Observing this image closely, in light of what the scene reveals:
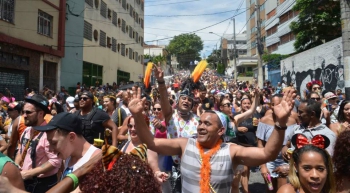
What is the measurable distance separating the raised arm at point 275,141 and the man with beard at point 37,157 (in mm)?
2146

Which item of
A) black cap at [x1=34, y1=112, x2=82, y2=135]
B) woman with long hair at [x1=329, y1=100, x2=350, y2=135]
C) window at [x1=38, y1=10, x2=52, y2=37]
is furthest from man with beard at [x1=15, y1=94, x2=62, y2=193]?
window at [x1=38, y1=10, x2=52, y2=37]

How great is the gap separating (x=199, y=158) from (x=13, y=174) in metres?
1.66

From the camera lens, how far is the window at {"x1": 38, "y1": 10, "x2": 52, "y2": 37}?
19353 millimetres

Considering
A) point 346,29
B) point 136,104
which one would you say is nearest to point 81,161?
point 136,104

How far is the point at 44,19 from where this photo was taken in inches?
781

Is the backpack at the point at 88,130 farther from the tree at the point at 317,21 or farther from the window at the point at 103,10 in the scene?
the window at the point at 103,10

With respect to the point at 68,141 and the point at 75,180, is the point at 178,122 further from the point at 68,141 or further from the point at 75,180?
the point at 75,180

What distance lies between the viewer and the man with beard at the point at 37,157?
350 centimetres

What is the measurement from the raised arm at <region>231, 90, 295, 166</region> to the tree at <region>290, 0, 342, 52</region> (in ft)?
70.7

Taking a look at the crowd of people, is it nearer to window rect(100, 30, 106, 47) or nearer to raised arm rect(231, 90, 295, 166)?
raised arm rect(231, 90, 295, 166)

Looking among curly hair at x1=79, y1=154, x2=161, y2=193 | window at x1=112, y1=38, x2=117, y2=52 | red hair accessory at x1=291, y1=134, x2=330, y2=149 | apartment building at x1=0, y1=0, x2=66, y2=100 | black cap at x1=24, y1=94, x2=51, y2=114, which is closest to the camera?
curly hair at x1=79, y1=154, x2=161, y2=193

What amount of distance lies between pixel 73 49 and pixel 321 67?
1720 cm

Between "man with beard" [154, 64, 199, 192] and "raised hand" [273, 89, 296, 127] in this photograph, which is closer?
"raised hand" [273, 89, 296, 127]

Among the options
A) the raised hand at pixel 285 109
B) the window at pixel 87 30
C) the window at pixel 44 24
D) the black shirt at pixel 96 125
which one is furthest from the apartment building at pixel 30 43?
the raised hand at pixel 285 109
